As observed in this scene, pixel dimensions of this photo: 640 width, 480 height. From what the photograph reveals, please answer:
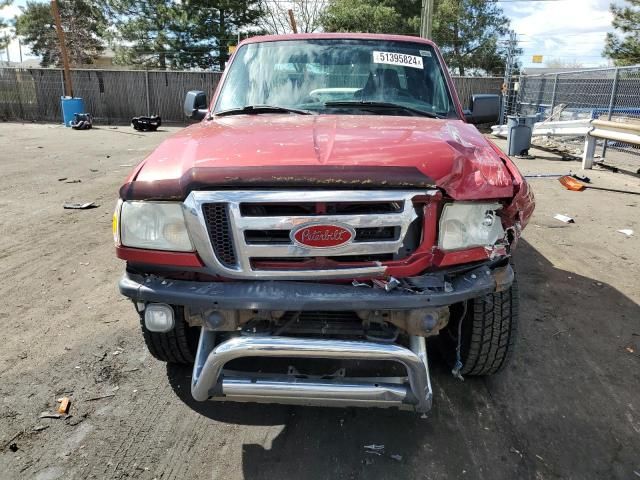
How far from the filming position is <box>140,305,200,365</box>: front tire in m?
2.71

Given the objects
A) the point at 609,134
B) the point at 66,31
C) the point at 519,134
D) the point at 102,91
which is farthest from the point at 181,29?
the point at 609,134

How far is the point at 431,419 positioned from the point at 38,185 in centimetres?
807

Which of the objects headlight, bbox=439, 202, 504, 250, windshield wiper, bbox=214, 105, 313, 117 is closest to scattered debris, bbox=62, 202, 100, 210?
windshield wiper, bbox=214, 105, 313, 117

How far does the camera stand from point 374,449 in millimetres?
2453

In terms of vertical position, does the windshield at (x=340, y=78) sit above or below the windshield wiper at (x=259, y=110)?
above

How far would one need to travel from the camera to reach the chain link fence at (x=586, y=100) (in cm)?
1049

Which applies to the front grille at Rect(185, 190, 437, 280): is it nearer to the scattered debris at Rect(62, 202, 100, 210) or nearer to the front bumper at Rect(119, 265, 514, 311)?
the front bumper at Rect(119, 265, 514, 311)

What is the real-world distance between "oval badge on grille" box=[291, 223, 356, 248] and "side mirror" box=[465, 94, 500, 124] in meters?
2.39

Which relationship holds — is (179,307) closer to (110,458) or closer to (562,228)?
(110,458)

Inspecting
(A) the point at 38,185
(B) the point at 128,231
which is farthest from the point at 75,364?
(A) the point at 38,185

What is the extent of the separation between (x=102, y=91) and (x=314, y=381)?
→ 23.8 meters

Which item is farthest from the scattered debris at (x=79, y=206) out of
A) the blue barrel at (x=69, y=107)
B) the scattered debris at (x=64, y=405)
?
the blue barrel at (x=69, y=107)

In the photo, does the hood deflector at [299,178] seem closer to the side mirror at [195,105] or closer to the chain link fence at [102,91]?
the side mirror at [195,105]

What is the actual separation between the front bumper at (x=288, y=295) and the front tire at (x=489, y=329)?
0.34m
